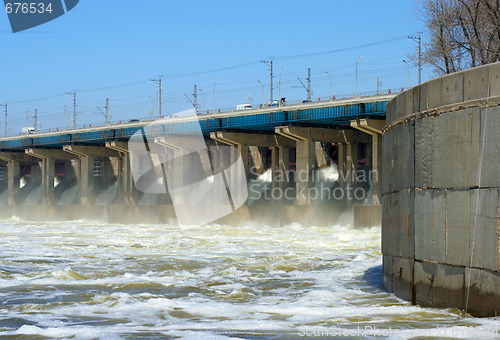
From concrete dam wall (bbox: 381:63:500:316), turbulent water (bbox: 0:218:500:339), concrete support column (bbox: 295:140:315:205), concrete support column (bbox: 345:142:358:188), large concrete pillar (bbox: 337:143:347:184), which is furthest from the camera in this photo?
large concrete pillar (bbox: 337:143:347:184)

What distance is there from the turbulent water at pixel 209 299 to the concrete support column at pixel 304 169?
32.8 m

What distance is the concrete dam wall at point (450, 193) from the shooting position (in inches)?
502

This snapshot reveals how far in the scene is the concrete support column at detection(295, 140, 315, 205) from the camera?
64375 millimetres

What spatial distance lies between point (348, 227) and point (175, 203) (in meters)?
25.9

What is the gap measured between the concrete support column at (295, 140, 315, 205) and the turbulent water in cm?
3281

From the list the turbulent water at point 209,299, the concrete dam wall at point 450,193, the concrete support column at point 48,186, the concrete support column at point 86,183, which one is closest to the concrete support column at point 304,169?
the turbulent water at point 209,299

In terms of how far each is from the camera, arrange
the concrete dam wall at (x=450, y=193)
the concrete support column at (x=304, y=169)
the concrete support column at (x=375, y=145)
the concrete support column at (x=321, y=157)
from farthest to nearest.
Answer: the concrete support column at (x=321, y=157), the concrete support column at (x=304, y=169), the concrete support column at (x=375, y=145), the concrete dam wall at (x=450, y=193)

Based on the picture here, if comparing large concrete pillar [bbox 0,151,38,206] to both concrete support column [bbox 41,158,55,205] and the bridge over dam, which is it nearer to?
the bridge over dam

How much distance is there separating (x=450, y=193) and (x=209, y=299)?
21.8 ft

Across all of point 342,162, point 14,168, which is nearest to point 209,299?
point 342,162

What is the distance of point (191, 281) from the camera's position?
69.9 ft

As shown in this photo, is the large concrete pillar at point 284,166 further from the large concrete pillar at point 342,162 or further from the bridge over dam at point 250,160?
the large concrete pillar at point 342,162

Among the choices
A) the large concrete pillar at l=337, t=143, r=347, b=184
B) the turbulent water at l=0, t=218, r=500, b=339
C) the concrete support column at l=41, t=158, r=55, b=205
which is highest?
the large concrete pillar at l=337, t=143, r=347, b=184

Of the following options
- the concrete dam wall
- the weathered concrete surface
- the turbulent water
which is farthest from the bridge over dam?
the concrete dam wall
